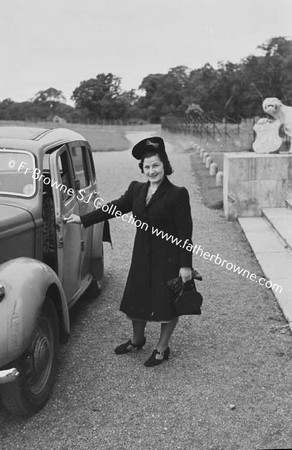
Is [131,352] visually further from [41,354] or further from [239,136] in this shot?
[239,136]

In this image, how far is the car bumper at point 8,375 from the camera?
305 centimetres

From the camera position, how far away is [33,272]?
3.53 meters

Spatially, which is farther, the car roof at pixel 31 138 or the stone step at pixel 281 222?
the stone step at pixel 281 222

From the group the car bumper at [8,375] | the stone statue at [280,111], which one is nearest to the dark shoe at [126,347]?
the car bumper at [8,375]

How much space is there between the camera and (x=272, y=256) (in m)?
7.23

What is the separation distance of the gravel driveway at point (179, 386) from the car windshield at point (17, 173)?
145 centimetres

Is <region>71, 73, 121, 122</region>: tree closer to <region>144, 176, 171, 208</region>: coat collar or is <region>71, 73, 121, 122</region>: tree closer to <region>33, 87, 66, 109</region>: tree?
<region>33, 87, 66, 109</region>: tree

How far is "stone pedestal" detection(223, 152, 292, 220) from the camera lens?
9828mm

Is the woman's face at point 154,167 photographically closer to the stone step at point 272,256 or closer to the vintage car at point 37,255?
the vintage car at point 37,255

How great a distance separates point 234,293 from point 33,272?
3.13m

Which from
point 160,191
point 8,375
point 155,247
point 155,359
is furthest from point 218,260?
point 8,375

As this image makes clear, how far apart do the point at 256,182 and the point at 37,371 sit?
7237mm

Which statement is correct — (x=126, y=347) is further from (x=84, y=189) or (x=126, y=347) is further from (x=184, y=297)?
(x=84, y=189)

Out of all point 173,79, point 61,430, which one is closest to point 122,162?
point 61,430
